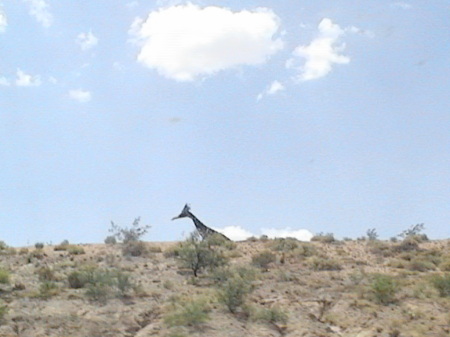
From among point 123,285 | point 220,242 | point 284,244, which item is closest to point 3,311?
point 123,285


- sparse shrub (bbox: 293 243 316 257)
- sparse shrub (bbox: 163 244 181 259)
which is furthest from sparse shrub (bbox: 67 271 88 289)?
sparse shrub (bbox: 293 243 316 257)

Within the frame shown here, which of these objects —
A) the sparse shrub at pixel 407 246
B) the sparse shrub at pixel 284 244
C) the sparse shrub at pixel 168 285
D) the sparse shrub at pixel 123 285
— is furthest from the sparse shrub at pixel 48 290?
the sparse shrub at pixel 407 246

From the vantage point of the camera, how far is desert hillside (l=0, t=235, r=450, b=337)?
2052 centimetres

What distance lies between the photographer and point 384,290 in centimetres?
2398

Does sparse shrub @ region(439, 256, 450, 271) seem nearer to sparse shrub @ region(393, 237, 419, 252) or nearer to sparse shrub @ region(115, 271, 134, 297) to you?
sparse shrub @ region(393, 237, 419, 252)

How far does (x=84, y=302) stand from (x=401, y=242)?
23574 mm

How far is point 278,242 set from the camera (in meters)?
39.3

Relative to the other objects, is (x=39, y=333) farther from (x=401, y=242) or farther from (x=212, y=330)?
(x=401, y=242)

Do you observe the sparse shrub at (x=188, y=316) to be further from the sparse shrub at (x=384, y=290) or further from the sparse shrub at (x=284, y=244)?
the sparse shrub at (x=284, y=244)

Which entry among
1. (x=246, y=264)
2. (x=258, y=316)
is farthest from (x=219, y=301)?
(x=246, y=264)

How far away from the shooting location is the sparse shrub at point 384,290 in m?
23.8

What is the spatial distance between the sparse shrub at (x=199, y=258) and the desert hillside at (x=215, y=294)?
5 centimetres

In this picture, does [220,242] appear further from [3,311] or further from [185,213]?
[3,311]

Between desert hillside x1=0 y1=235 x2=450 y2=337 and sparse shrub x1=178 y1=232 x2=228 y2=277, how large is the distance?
0.18ft
